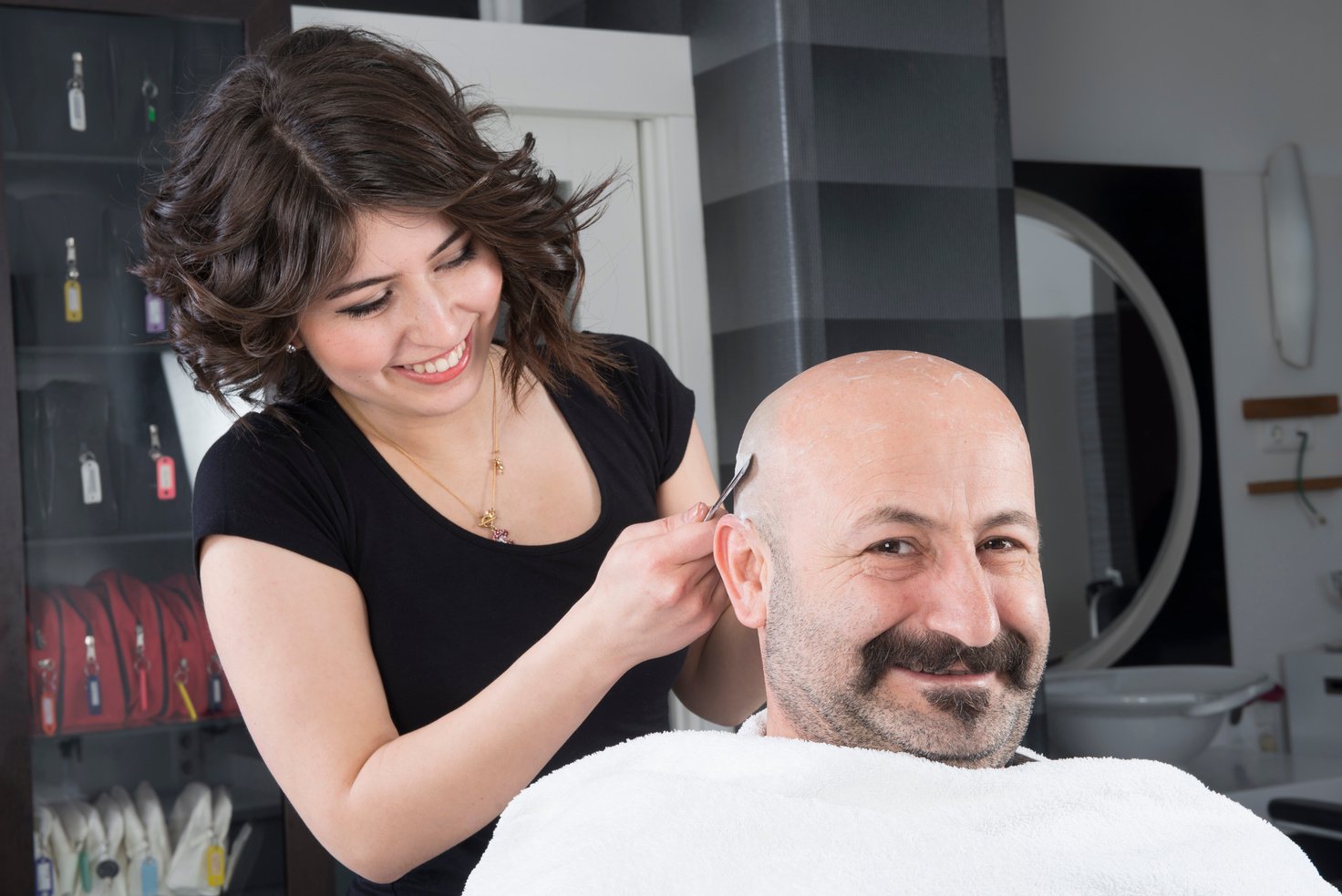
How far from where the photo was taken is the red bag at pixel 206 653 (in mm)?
2412

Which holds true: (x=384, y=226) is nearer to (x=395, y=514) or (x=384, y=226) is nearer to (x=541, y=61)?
(x=395, y=514)

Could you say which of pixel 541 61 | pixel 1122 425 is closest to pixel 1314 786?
pixel 1122 425

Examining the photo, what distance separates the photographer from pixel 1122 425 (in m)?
3.31

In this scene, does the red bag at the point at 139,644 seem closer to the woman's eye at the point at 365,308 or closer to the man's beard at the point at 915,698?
the woman's eye at the point at 365,308

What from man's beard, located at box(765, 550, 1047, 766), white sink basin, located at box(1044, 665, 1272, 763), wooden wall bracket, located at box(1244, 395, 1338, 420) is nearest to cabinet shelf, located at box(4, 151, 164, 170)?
man's beard, located at box(765, 550, 1047, 766)

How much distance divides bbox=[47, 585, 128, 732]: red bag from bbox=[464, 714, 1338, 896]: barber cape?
1.65m

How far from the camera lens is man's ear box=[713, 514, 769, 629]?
42.1 inches

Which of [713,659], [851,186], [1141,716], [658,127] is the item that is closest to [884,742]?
[713,659]

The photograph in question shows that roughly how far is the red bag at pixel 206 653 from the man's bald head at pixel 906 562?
1.66m

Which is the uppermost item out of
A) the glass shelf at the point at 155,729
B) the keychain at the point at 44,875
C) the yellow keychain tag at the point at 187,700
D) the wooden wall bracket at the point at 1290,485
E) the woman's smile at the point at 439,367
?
the woman's smile at the point at 439,367

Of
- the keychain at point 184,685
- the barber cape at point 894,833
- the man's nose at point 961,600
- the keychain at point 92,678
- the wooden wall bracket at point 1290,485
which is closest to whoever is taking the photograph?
the barber cape at point 894,833

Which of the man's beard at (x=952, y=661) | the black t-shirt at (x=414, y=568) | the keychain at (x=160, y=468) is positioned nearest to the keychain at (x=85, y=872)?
the keychain at (x=160, y=468)

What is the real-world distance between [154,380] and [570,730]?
1.64 meters

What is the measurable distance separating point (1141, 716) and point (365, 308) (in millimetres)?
2309
